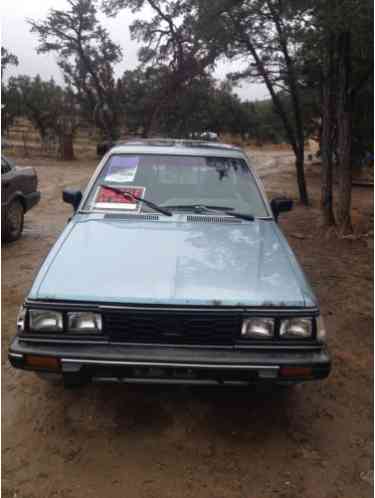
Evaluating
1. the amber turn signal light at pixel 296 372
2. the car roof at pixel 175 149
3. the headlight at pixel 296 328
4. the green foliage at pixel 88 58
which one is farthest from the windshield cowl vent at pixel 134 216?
the green foliage at pixel 88 58

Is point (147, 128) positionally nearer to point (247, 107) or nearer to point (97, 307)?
point (247, 107)

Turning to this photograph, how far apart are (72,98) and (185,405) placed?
29.3 m

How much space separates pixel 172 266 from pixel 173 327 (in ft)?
1.36

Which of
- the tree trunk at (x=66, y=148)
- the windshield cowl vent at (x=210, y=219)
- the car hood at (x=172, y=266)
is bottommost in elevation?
the car hood at (x=172, y=266)

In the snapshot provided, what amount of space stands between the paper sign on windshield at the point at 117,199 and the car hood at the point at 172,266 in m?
0.24

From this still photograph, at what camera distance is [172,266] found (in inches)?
109

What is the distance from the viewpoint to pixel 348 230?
8.70 metres

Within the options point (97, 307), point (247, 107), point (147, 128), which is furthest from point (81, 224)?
point (247, 107)

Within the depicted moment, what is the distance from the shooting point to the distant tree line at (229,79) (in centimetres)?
750

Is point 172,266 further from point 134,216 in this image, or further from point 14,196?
point 14,196

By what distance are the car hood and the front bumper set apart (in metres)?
0.26

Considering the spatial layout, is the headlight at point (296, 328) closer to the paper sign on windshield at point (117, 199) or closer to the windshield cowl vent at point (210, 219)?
the windshield cowl vent at point (210, 219)

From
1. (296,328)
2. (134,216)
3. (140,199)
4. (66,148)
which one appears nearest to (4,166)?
(140,199)

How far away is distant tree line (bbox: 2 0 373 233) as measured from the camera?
7500 millimetres
